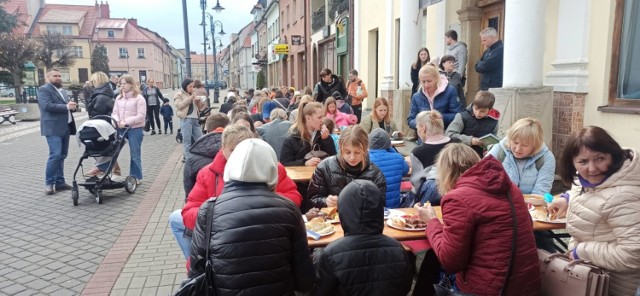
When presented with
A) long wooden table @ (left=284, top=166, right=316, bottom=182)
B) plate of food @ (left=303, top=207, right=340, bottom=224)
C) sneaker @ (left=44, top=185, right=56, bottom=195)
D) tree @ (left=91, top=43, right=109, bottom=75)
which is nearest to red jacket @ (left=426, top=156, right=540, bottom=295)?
plate of food @ (left=303, top=207, right=340, bottom=224)

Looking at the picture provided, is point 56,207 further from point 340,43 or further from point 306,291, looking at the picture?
point 340,43

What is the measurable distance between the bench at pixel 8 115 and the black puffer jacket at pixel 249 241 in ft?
71.7

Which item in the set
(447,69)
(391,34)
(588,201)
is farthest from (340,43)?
(588,201)

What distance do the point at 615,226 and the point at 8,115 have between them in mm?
23537

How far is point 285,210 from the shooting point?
2.43m

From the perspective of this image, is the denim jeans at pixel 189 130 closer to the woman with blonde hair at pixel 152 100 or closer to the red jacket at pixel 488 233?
the woman with blonde hair at pixel 152 100

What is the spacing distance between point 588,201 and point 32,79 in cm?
4502

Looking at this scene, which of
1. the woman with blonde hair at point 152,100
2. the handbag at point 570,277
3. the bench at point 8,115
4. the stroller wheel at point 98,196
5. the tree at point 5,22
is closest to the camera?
the handbag at point 570,277

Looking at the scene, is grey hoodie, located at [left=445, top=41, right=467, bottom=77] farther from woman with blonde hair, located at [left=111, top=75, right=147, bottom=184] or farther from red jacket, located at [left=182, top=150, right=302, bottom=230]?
red jacket, located at [left=182, top=150, right=302, bottom=230]

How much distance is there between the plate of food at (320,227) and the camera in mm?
3007

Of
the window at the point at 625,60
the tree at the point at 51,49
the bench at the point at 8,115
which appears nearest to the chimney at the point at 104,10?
the tree at the point at 51,49

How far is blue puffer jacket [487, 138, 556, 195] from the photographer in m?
3.96

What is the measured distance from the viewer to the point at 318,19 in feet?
77.7

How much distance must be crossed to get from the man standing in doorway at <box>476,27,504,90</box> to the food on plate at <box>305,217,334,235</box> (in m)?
5.05
